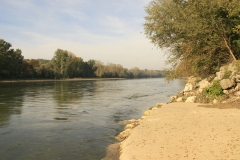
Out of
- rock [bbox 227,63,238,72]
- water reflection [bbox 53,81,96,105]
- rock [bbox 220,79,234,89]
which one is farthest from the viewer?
water reflection [bbox 53,81,96,105]

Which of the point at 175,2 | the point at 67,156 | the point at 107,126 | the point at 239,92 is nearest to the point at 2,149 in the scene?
the point at 67,156

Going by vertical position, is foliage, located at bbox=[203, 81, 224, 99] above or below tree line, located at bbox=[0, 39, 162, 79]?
below

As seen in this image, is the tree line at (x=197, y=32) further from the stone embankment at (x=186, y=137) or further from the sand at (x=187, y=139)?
the sand at (x=187, y=139)

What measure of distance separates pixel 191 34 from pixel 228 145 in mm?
11911

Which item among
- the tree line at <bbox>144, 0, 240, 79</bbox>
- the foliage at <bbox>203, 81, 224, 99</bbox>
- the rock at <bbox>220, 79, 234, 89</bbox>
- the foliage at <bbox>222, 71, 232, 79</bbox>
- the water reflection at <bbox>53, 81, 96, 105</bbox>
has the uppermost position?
the tree line at <bbox>144, 0, 240, 79</bbox>

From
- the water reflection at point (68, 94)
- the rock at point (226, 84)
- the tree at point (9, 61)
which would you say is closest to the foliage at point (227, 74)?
the rock at point (226, 84)

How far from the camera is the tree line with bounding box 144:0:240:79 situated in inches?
650

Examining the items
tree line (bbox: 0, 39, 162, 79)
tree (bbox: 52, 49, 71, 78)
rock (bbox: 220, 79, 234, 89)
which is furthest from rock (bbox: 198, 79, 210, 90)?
tree (bbox: 52, 49, 71, 78)

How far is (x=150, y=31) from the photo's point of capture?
23.8 meters

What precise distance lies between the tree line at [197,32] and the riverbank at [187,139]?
6912mm

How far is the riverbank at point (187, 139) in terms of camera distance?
712 centimetres

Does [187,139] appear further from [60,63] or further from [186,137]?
[60,63]

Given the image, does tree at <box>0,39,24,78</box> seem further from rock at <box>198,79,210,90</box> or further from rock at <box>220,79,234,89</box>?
rock at <box>220,79,234,89</box>

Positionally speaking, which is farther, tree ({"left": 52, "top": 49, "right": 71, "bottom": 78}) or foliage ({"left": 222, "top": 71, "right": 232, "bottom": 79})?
tree ({"left": 52, "top": 49, "right": 71, "bottom": 78})
